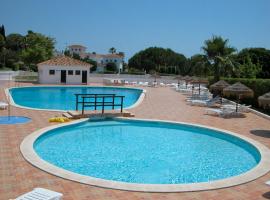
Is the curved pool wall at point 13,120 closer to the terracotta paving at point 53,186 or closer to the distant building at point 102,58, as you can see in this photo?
the terracotta paving at point 53,186

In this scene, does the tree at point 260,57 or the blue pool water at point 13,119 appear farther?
the tree at point 260,57

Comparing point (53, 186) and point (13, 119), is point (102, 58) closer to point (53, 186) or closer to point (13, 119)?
point (13, 119)

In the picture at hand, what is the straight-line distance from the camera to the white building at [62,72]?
35.3 meters

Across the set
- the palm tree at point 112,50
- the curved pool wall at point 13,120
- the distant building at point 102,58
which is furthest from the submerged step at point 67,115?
the palm tree at point 112,50

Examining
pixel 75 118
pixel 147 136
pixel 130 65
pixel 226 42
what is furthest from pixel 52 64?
pixel 130 65

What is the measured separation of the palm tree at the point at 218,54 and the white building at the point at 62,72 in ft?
49.6

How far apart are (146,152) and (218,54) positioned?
20.1 meters

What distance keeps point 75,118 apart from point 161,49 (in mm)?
76972

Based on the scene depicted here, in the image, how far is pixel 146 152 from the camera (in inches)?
417

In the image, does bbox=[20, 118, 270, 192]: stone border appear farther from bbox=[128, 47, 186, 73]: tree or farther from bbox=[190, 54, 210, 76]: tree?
bbox=[128, 47, 186, 73]: tree

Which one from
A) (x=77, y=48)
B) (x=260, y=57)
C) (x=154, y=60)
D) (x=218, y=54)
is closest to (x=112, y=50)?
(x=77, y=48)

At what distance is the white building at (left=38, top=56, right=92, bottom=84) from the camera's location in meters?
35.3

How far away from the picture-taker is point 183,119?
15.2 m

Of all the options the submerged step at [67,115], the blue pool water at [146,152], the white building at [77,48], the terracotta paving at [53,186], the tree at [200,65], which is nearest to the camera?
the terracotta paving at [53,186]
